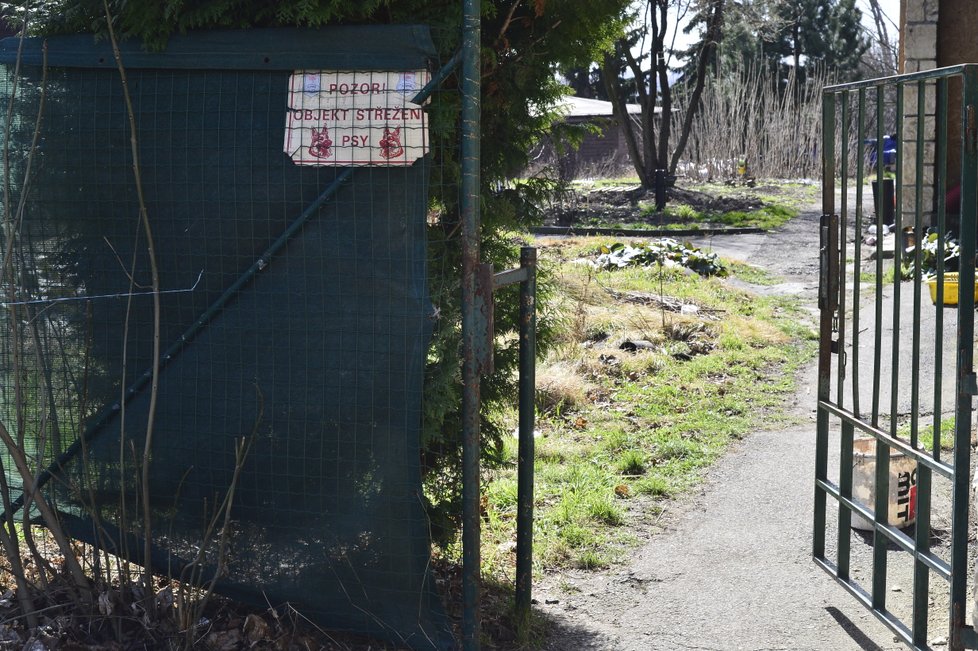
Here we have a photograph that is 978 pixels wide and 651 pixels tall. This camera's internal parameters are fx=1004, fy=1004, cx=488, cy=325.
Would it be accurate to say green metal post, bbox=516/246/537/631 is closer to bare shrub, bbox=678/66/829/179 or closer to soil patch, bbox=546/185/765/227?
soil patch, bbox=546/185/765/227

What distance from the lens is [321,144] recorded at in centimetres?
346

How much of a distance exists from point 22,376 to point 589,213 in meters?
17.1

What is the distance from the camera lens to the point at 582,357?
27.4 ft

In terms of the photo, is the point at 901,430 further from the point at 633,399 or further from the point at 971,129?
the point at 971,129

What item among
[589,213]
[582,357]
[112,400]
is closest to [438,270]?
[112,400]

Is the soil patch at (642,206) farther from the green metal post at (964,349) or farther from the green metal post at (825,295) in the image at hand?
the green metal post at (964,349)

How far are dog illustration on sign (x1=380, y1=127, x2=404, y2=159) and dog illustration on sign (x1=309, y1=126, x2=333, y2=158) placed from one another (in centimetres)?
20

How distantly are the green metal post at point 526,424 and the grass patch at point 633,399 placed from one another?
0.58m

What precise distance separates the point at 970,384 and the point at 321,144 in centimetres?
227

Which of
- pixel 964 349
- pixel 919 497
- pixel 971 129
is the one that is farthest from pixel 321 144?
pixel 919 497

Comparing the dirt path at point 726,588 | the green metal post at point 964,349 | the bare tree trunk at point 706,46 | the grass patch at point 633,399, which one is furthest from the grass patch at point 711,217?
the green metal post at point 964,349

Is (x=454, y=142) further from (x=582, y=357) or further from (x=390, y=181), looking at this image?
(x=582, y=357)

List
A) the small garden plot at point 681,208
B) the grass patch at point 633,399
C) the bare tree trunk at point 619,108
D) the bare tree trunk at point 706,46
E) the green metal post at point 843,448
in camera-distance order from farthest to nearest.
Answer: the bare tree trunk at point 706,46
the bare tree trunk at point 619,108
the small garden plot at point 681,208
the grass patch at point 633,399
the green metal post at point 843,448

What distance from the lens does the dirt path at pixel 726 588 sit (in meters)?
3.92
